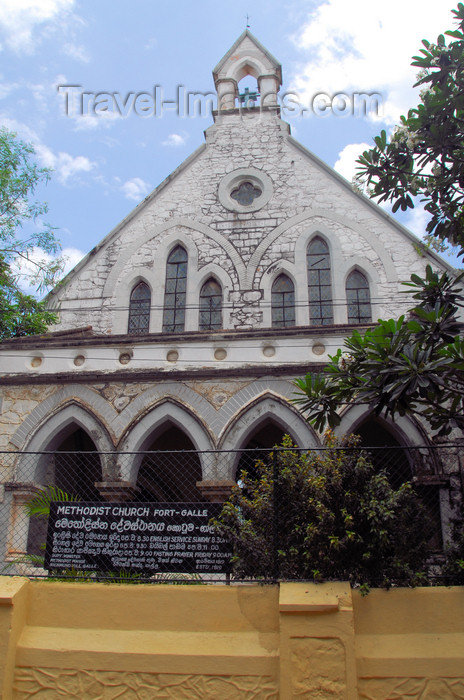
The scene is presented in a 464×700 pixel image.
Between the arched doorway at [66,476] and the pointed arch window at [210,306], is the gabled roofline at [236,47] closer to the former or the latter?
the pointed arch window at [210,306]

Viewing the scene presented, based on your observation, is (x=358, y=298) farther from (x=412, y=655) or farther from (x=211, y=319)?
(x=412, y=655)

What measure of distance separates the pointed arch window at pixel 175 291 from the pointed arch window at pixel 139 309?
1.43 ft

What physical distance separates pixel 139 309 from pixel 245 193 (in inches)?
154

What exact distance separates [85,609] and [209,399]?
5.45 m

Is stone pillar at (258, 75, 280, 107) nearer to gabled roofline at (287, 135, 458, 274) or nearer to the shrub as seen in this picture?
gabled roofline at (287, 135, 458, 274)

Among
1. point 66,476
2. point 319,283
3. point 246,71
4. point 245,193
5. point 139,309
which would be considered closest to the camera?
point 66,476

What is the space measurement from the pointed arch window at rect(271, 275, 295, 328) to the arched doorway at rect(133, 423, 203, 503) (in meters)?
3.24

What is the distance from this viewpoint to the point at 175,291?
1452 cm

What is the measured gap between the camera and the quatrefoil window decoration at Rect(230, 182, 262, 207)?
1530 centimetres

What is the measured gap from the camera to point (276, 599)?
5781 millimetres

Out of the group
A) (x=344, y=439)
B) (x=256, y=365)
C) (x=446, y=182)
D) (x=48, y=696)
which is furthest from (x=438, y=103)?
(x=48, y=696)

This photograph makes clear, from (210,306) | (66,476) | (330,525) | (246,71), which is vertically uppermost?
(246,71)

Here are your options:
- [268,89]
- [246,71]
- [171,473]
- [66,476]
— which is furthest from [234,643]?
[246,71]

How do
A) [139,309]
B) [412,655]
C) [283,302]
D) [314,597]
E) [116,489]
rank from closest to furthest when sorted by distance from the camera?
[412,655] → [314,597] → [116,489] → [283,302] → [139,309]
